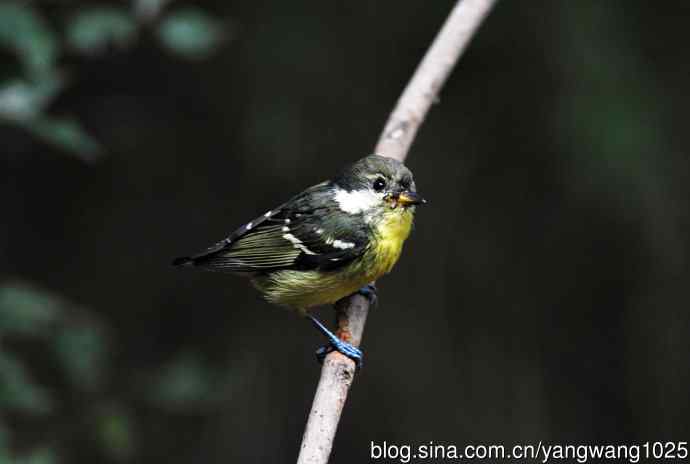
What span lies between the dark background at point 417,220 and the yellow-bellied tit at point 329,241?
690 mm

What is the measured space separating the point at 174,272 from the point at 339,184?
1.85 m

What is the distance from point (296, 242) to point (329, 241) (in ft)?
0.50

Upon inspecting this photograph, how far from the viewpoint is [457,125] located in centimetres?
411

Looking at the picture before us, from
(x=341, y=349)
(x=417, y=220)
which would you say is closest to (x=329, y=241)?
(x=341, y=349)

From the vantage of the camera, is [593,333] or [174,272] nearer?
[593,333]

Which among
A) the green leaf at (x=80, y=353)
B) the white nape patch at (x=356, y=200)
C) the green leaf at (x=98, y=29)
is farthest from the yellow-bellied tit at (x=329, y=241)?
the green leaf at (x=98, y=29)

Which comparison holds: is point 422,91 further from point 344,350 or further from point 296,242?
point 344,350

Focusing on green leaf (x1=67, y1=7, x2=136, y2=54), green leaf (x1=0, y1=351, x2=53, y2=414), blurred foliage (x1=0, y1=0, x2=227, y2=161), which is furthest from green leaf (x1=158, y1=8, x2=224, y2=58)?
green leaf (x1=0, y1=351, x2=53, y2=414)

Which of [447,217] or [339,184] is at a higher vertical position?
[447,217]

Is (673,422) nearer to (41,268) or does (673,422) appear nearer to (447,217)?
(447,217)

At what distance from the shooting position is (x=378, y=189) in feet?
9.72

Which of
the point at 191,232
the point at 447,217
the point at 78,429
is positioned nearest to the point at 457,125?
the point at 447,217

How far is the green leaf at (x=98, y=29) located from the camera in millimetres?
2703

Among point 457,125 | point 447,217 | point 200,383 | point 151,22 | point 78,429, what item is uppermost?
point 457,125
